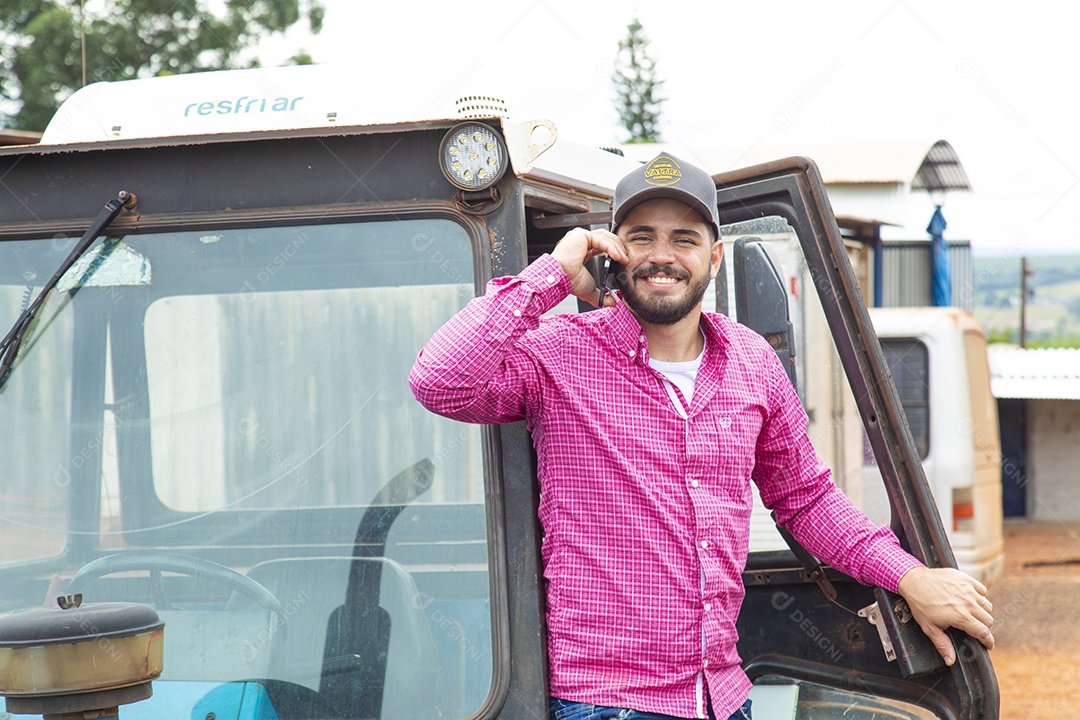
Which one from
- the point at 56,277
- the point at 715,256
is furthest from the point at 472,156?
the point at 56,277

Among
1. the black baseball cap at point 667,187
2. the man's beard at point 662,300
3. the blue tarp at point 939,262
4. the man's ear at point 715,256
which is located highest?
the blue tarp at point 939,262

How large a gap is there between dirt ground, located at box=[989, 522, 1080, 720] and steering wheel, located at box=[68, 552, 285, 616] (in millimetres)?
6886

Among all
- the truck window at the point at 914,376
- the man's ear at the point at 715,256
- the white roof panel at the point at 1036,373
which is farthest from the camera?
the white roof panel at the point at 1036,373

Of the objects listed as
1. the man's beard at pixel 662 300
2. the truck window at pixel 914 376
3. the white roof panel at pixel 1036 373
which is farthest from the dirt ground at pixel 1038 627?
the man's beard at pixel 662 300

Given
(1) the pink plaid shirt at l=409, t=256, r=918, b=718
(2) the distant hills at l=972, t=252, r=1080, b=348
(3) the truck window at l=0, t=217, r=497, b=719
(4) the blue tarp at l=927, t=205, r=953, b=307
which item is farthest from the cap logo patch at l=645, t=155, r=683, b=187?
(4) the blue tarp at l=927, t=205, r=953, b=307

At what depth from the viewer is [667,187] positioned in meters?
2.19

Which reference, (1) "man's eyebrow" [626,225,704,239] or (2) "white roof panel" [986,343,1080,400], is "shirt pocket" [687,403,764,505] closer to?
(1) "man's eyebrow" [626,225,704,239]

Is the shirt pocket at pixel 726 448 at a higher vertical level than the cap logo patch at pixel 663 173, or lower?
lower

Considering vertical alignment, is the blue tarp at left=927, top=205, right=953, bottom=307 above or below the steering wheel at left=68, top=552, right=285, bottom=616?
above

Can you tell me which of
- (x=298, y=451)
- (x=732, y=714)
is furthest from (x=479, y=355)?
(x=732, y=714)

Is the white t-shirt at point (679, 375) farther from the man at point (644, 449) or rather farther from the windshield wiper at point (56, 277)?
the windshield wiper at point (56, 277)

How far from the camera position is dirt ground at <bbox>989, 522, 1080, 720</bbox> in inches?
329

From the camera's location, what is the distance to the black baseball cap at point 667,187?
2.20m

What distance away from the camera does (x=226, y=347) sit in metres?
2.20
